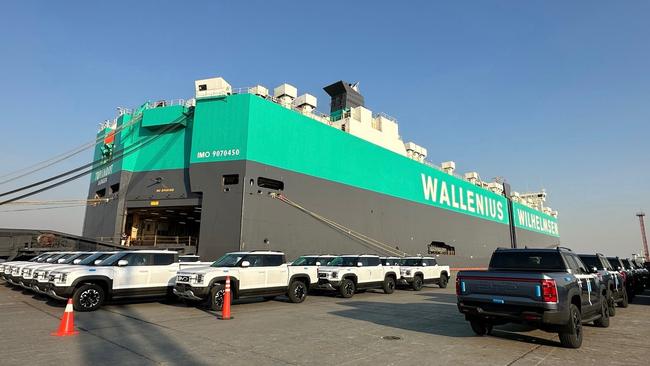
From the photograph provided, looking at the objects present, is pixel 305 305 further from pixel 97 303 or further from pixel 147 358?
pixel 147 358

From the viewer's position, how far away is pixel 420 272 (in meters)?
20.7

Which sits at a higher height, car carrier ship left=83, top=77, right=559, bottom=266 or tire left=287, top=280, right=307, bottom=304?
car carrier ship left=83, top=77, right=559, bottom=266

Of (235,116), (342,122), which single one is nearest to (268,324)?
(235,116)

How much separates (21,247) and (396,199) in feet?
93.4

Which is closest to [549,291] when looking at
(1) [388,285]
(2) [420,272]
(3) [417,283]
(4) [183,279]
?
(4) [183,279]

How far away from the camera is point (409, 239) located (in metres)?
37.0

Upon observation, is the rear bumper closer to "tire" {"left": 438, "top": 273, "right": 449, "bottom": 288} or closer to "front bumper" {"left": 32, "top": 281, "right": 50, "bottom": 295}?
"front bumper" {"left": 32, "top": 281, "right": 50, "bottom": 295}

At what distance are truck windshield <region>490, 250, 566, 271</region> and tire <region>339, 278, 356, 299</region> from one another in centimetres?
822

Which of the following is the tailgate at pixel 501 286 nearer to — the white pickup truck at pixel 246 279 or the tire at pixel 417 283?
the white pickup truck at pixel 246 279

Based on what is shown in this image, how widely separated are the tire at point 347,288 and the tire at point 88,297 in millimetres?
8914

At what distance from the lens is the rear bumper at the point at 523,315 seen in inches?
276

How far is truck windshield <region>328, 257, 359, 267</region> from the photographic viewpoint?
17.3 metres

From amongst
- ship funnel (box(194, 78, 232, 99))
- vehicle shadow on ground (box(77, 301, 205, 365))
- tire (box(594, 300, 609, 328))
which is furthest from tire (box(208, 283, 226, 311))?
ship funnel (box(194, 78, 232, 99))

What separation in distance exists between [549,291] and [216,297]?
9524mm
